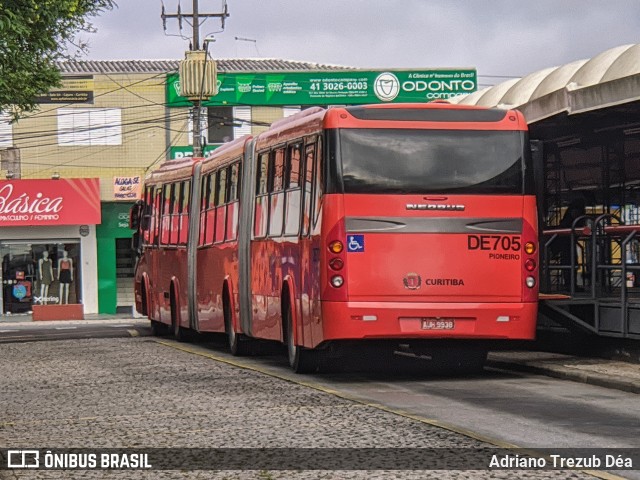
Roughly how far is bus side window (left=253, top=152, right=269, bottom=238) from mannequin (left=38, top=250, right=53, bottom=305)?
1386 inches

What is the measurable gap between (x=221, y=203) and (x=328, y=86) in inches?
1265

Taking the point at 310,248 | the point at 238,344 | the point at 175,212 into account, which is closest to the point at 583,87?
the point at 310,248

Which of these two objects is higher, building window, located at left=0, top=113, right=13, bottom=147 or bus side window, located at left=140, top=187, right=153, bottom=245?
building window, located at left=0, top=113, right=13, bottom=147

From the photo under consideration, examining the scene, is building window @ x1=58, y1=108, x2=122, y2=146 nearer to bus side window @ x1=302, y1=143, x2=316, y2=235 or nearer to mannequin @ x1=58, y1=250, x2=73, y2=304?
mannequin @ x1=58, y1=250, x2=73, y2=304

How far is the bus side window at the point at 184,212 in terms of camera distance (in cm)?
2859

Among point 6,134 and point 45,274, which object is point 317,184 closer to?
point 6,134

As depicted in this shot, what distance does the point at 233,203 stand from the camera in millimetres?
24109

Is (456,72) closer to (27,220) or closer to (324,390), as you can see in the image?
(27,220)

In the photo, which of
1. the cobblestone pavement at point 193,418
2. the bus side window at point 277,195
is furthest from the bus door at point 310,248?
the bus side window at point 277,195

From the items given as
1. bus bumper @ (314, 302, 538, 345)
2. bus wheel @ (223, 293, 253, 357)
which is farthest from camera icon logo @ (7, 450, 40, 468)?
bus wheel @ (223, 293, 253, 357)

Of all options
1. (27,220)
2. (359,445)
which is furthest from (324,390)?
(27,220)

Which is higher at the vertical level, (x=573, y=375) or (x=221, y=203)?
(x=221, y=203)

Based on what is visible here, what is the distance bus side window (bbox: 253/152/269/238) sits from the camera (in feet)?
70.7

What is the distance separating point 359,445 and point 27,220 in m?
45.6
